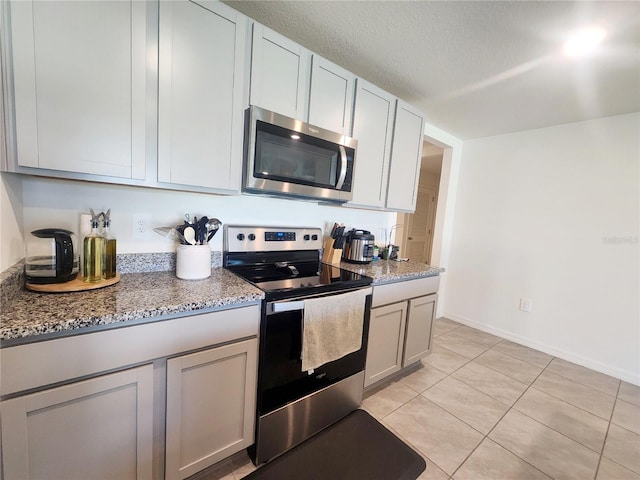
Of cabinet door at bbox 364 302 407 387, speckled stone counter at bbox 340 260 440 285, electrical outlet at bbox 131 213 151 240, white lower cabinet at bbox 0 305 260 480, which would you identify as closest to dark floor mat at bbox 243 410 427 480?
white lower cabinet at bbox 0 305 260 480

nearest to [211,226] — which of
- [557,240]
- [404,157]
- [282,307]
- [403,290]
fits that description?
[282,307]

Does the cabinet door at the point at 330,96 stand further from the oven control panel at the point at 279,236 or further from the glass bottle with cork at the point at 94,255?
the glass bottle with cork at the point at 94,255

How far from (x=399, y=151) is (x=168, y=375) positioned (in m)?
2.12

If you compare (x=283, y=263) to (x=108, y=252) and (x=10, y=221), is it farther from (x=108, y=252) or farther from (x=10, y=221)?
(x=10, y=221)

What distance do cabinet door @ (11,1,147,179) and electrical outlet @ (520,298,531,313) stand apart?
3.64m

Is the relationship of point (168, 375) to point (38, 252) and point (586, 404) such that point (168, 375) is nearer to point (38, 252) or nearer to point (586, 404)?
point (38, 252)

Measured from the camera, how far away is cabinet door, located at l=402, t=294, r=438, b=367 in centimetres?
206

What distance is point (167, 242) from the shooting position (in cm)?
152

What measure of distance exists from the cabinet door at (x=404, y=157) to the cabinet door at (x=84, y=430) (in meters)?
2.00

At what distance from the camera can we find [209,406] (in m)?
1.15

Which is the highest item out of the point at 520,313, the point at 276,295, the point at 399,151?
the point at 399,151

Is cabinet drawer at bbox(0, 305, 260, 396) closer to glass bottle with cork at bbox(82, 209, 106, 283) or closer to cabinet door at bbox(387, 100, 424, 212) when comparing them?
glass bottle with cork at bbox(82, 209, 106, 283)

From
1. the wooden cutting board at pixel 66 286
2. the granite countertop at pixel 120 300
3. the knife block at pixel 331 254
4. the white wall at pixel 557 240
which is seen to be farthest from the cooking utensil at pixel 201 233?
the white wall at pixel 557 240

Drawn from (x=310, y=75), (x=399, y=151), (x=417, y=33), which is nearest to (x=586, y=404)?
(x=399, y=151)
